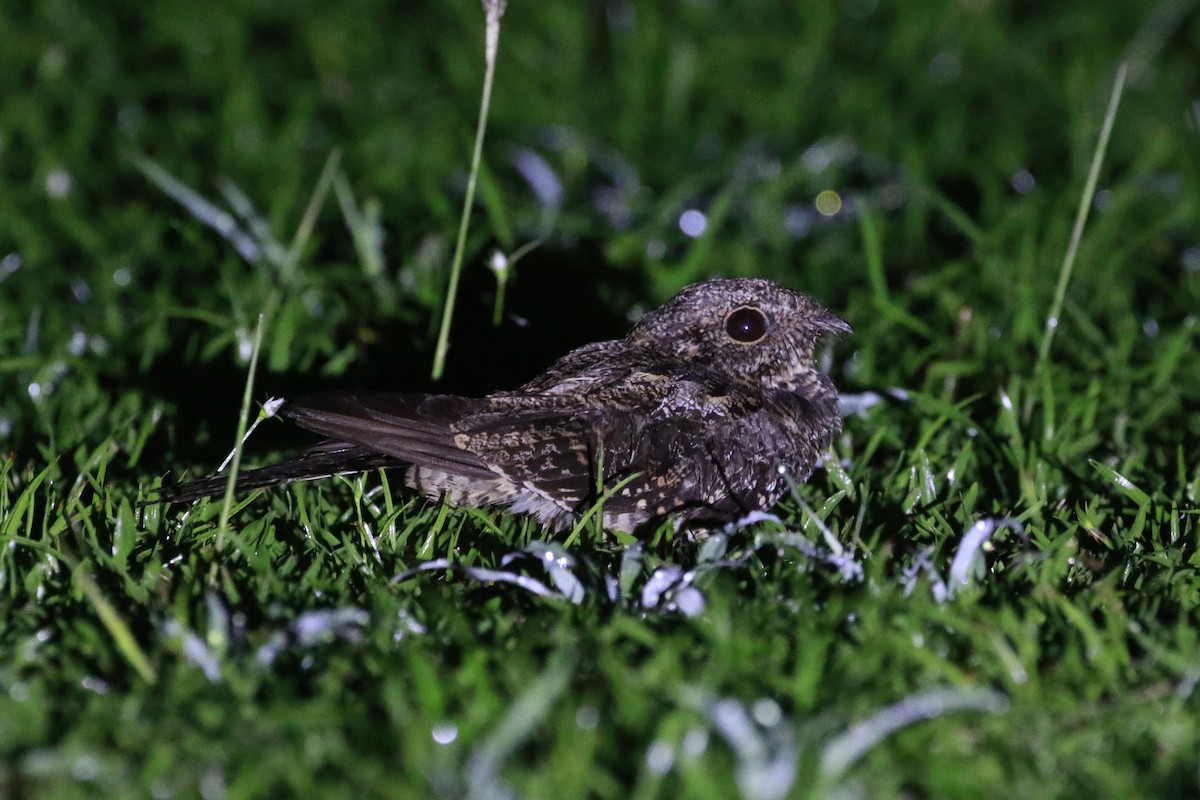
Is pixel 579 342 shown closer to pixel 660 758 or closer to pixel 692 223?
pixel 692 223

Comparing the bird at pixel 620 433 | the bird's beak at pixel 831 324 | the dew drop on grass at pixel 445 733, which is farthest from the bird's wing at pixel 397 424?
the bird's beak at pixel 831 324

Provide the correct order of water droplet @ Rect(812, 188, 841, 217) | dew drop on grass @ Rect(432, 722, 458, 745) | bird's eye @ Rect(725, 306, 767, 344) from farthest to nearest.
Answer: water droplet @ Rect(812, 188, 841, 217) < bird's eye @ Rect(725, 306, 767, 344) < dew drop on grass @ Rect(432, 722, 458, 745)

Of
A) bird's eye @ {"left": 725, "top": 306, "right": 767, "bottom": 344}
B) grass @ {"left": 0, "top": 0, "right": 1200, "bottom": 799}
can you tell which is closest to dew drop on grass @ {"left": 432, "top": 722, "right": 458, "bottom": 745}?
grass @ {"left": 0, "top": 0, "right": 1200, "bottom": 799}

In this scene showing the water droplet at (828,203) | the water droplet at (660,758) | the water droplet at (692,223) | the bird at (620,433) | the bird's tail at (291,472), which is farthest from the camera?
the water droplet at (828,203)

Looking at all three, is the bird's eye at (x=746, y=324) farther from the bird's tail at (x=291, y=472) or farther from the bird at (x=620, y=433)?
the bird's tail at (x=291, y=472)

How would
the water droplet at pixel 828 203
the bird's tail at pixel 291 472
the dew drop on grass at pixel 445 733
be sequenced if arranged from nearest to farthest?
the dew drop on grass at pixel 445 733, the bird's tail at pixel 291 472, the water droplet at pixel 828 203

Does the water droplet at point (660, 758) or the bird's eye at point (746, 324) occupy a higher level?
the bird's eye at point (746, 324)

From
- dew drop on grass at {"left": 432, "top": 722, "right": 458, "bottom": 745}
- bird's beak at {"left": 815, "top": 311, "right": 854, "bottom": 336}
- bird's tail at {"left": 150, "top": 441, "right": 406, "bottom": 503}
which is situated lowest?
bird's tail at {"left": 150, "top": 441, "right": 406, "bottom": 503}

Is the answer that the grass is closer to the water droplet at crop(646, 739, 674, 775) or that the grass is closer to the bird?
the water droplet at crop(646, 739, 674, 775)
